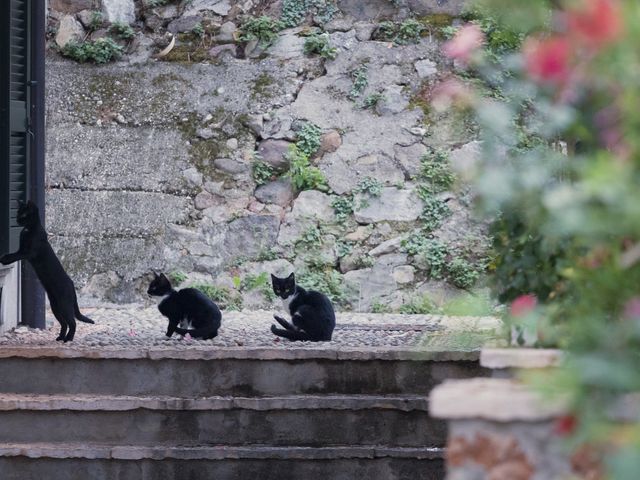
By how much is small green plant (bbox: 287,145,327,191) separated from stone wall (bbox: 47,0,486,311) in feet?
0.18

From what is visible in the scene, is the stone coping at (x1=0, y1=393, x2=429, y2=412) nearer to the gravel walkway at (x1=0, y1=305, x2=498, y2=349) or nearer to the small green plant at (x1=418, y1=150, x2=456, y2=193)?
the gravel walkway at (x1=0, y1=305, x2=498, y2=349)

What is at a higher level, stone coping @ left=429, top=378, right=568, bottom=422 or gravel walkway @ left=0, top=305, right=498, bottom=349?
gravel walkway @ left=0, top=305, right=498, bottom=349

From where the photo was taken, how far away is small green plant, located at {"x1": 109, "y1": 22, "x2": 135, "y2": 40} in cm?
899

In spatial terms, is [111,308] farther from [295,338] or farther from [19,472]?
[19,472]

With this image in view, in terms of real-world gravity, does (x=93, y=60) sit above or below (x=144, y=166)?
above

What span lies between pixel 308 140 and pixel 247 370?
3509mm

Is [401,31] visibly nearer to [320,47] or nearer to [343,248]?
[320,47]

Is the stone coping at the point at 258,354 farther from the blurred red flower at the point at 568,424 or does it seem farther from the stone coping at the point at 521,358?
the blurred red flower at the point at 568,424

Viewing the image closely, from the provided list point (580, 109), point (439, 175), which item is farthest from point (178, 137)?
point (580, 109)

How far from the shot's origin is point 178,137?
862 cm

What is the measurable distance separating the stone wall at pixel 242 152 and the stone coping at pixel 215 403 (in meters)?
2.87

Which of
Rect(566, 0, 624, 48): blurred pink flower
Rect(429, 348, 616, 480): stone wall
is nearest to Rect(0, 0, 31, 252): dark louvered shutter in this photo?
Rect(429, 348, 616, 480): stone wall

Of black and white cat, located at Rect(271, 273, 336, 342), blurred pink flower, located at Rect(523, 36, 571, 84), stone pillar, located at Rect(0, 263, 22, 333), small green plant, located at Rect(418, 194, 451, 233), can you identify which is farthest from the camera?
small green plant, located at Rect(418, 194, 451, 233)

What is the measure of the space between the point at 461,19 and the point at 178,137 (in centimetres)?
236
